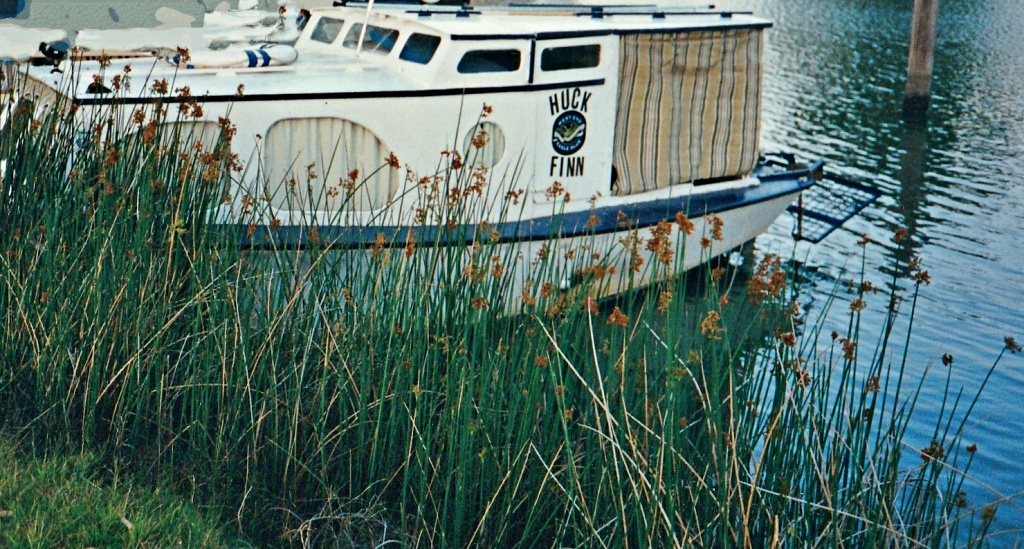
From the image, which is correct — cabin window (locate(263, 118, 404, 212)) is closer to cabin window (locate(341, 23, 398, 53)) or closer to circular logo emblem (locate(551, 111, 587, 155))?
cabin window (locate(341, 23, 398, 53))

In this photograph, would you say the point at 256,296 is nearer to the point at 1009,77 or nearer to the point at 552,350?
the point at 552,350

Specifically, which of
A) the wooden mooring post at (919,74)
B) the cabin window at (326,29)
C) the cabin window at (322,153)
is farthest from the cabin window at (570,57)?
the wooden mooring post at (919,74)

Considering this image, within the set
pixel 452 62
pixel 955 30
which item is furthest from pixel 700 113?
pixel 955 30

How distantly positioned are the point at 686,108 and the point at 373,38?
234 cm

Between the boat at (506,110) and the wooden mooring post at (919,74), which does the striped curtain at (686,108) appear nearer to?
the boat at (506,110)

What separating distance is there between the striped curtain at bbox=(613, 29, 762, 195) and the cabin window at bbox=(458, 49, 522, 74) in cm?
93

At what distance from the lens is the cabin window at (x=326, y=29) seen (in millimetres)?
8953

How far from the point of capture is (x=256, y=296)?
4.91 m

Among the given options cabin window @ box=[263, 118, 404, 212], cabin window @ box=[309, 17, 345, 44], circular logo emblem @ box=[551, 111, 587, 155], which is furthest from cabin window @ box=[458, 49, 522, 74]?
cabin window @ box=[309, 17, 345, 44]

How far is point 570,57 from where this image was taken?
8.22m

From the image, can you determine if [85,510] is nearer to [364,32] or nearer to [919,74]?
[364,32]

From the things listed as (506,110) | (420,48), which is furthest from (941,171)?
(420,48)

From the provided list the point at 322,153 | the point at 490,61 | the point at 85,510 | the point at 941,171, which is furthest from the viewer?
the point at 941,171

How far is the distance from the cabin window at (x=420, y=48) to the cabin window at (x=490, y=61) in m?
0.22
